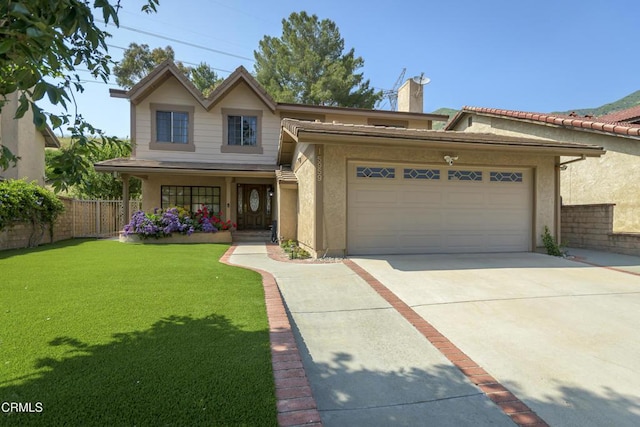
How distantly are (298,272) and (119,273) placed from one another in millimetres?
3614

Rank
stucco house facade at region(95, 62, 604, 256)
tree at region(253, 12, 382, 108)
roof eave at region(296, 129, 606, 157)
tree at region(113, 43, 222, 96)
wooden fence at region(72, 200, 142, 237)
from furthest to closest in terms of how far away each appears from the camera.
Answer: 1. tree at region(113, 43, 222, 96)
2. tree at region(253, 12, 382, 108)
3. wooden fence at region(72, 200, 142, 237)
4. stucco house facade at region(95, 62, 604, 256)
5. roof eave at region(296, 129, 606, 157)

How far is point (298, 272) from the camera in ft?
24.0

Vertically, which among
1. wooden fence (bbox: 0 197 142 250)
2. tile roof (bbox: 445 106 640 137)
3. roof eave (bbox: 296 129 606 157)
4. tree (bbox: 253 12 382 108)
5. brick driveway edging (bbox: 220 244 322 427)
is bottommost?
brick driveway edging (bbox: 220 244 322 427)

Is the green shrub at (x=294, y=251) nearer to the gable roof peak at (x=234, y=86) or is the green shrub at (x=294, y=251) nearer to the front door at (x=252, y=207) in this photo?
the front door at (x=252, y=207)

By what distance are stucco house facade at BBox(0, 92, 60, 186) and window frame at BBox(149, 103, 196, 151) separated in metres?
5.25

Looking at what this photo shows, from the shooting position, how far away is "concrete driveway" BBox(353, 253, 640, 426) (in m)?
2.89

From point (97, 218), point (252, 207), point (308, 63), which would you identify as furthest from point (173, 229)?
point (308, 63)

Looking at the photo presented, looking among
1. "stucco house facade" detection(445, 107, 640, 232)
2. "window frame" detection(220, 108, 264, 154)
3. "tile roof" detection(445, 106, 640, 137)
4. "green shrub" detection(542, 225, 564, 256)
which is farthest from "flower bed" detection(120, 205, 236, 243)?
"tile roof" detection(445, 106, 640, 137)

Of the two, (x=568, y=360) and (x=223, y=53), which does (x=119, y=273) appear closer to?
(x=568, y=360)

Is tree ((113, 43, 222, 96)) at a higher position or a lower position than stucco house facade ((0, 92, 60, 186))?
higher

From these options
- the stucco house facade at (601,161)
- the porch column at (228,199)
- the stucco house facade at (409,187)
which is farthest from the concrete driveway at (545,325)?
the porch column at (228,199)

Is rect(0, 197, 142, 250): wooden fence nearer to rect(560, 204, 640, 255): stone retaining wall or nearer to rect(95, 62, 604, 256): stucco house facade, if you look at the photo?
rect(95, 62, 604, 256): stucco house facade

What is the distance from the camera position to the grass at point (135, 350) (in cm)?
239

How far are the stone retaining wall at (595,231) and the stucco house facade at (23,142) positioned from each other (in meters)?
22.9
